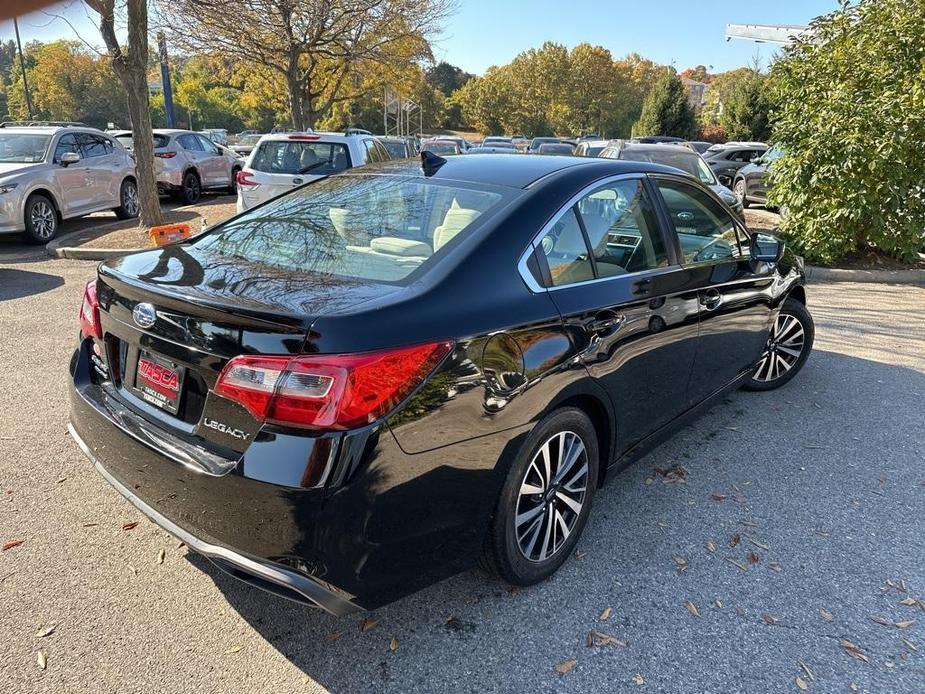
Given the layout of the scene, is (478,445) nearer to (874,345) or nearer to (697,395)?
(697,395)

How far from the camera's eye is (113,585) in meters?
2.68

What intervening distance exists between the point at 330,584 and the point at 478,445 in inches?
25.7

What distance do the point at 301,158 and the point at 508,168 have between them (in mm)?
6690

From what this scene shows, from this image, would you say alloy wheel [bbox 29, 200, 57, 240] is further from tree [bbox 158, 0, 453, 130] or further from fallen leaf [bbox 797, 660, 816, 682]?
fallen leaf [bbox 797, 660, 816, 682]

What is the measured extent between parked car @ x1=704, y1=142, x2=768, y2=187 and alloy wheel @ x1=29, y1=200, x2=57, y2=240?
17.0 metres

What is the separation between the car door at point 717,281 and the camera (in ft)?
11.6

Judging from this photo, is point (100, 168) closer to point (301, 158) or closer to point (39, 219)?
point (39, 219)

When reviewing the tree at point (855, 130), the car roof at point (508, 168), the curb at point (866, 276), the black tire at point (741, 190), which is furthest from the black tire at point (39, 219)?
the black tire at point (741, 190)

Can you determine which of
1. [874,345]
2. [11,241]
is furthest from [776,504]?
[11,241]

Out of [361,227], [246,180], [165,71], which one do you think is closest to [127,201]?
[246,180]

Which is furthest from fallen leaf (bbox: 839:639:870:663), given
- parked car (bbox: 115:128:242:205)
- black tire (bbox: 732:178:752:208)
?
black tire (bbox: 732:178:752:208)

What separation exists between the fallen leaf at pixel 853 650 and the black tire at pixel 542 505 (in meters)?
1.06

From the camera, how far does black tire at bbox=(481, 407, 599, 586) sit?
2490 mm

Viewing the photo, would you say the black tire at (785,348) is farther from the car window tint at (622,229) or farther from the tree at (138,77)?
the tree at (138,77)
